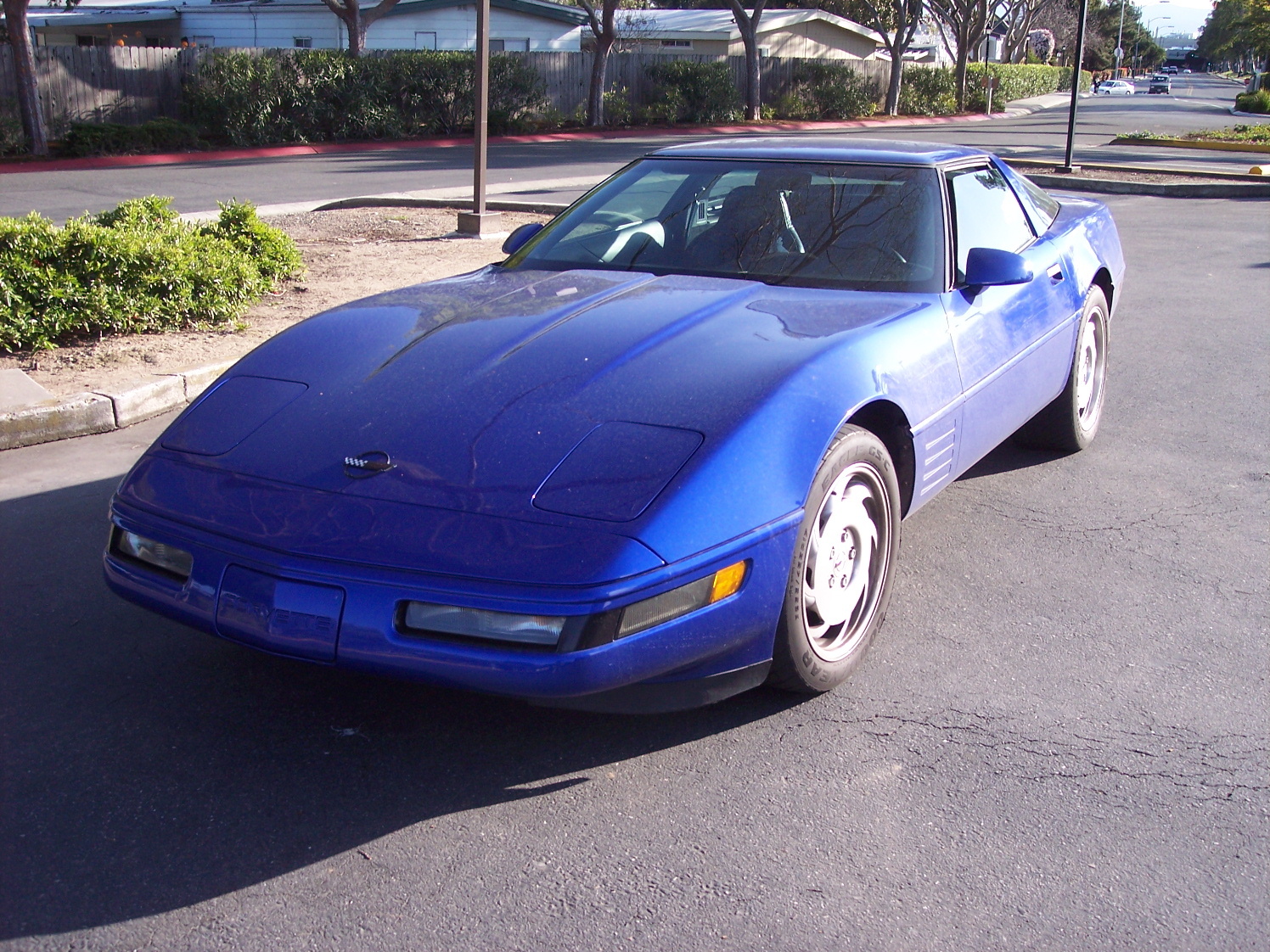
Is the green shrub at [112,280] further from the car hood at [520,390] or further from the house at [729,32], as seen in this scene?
the house at [729,32]

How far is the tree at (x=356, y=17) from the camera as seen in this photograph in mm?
28328

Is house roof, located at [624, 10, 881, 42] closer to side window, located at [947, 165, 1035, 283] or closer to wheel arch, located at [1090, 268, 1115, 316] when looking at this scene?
wheel arch, located at [1090, 268, 1115, 316]

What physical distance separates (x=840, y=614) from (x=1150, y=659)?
39.6 inches

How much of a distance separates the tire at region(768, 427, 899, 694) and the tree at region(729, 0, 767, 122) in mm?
36213

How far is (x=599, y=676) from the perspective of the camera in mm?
2480

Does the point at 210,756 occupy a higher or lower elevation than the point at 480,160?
lower

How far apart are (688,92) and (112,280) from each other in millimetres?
31572

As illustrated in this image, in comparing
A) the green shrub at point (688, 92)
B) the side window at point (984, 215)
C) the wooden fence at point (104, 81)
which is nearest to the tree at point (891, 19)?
the green shrub at point (688, 92)

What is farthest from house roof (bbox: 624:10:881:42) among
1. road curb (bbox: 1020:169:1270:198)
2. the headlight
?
the headlight

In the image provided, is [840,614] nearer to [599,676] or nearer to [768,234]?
[599,676]

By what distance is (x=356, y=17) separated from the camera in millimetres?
28469

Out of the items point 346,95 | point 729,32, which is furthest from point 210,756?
point 729,32

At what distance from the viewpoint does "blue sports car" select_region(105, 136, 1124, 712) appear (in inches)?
98.7

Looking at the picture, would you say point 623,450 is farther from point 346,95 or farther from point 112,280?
Answer: point 346,95
